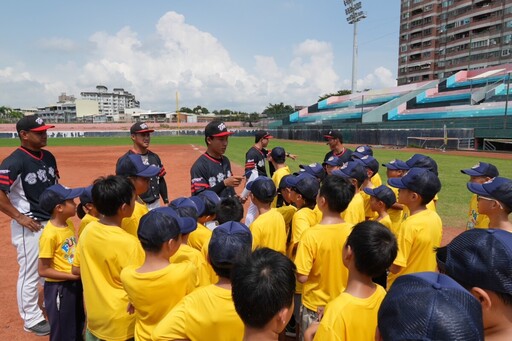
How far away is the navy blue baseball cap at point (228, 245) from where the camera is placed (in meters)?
2.07

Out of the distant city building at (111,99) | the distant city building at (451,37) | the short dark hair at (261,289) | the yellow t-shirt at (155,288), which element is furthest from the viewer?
the distant city building at (111,99)

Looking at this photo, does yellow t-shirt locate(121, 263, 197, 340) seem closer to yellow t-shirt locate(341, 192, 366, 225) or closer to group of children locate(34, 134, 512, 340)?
group of children locate(34, 134, 512, 340)

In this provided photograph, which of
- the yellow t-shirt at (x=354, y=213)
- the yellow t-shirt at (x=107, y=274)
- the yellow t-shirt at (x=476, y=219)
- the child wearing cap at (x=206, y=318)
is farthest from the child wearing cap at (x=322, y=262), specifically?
the yellow t-shirt at (x=476, y=219)

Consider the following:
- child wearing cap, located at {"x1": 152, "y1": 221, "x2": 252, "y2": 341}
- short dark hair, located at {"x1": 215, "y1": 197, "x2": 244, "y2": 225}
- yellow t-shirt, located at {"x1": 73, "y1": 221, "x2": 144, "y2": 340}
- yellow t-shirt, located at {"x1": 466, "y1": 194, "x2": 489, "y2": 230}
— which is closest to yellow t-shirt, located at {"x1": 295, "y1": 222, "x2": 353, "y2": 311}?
short dark hair, located at {"x1": 215, "y1": 197, "x2": 244, "y2": 225}

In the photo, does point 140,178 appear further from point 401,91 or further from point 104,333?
point 401,91

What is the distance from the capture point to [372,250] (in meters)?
2.04

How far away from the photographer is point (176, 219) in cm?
242

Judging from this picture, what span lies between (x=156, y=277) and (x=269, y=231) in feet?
4.57

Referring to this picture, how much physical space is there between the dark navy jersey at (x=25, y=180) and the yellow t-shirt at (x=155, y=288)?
2471 mm

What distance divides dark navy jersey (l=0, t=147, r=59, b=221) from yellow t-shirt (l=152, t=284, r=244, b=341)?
115 inches

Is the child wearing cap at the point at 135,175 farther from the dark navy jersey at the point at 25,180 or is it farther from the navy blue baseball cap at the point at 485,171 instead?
the navy blue baseball cap at the point at 485,171

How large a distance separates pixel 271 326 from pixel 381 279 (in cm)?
239

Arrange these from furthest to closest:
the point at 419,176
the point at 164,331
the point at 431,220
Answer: the point at 419,176 → the point at 431,220 → the point at 164,331

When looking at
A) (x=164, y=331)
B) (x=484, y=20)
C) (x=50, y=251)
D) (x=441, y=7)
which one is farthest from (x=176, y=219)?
(x=441, y=7)
